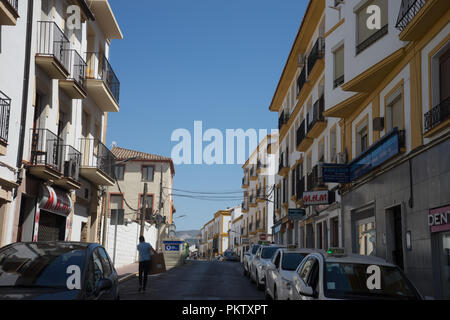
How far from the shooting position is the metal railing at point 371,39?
16.8 metres

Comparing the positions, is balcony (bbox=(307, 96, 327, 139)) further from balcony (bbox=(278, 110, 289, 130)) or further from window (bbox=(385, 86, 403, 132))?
balcony (bbox=(278, 110, 289, 130))

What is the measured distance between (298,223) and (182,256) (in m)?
9.71

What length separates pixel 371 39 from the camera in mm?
17766

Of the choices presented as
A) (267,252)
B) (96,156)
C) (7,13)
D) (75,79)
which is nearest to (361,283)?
(7,13)

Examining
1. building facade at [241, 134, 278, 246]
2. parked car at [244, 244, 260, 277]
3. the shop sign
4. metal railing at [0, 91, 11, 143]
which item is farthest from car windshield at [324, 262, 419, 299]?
building facade at [241, 134, 278, 246]

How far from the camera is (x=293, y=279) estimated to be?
9703mm

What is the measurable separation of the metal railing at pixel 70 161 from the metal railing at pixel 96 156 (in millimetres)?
1396

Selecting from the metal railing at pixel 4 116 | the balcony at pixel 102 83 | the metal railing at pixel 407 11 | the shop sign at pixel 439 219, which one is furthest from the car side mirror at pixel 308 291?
the balcony at pixel 102 83

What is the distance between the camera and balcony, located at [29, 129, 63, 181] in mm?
16350

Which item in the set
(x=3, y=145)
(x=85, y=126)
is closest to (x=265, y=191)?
(x=85, y=126)

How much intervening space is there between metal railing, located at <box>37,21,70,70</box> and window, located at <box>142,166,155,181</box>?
40.3m

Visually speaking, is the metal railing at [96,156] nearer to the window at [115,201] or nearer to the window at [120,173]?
the window at [115,201]

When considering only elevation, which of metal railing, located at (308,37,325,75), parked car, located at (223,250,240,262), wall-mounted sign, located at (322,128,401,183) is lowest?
parked car, located at (223,250,240,262)

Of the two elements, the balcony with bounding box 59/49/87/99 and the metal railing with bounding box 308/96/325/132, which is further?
the metal railing with bounding box 308/96/325/132
